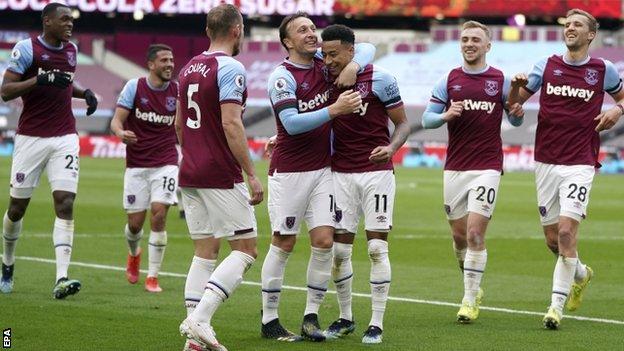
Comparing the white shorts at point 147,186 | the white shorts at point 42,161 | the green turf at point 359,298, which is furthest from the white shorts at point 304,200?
the white shorts at point 147,186

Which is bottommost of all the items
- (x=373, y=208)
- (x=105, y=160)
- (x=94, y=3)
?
(x=105, y=160)

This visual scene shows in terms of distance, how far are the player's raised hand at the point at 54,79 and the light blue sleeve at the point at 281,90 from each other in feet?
11.4

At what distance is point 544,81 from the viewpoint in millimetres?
12078

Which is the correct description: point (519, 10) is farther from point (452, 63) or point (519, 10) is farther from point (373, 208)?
point (373, 208)

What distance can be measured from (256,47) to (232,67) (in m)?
56.3

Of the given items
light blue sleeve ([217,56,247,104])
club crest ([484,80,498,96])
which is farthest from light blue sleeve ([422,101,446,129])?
light blue sleeve ([217,56,247,104])

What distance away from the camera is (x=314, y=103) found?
10.5m

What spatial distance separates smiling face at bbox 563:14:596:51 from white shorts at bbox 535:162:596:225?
111 centimetres

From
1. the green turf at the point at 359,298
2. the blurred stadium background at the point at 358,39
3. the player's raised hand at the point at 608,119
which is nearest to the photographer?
the green turf at the point at 359,298

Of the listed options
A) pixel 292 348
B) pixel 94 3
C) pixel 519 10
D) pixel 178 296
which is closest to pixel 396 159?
pixel 519 10

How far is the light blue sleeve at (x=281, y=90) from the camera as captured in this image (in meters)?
10.2

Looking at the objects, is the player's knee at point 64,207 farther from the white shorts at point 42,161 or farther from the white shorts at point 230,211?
the white shorts at point 230,211

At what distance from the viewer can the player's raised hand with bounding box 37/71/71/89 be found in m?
12.9

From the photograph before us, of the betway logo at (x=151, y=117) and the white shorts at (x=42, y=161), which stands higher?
the betway logo at (x=151, y=117)
